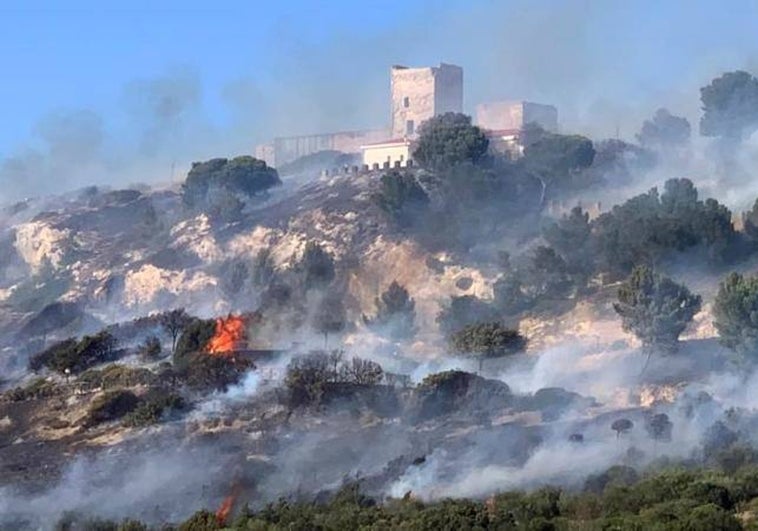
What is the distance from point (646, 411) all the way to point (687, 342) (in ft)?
20.6

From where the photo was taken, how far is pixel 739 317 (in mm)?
39375

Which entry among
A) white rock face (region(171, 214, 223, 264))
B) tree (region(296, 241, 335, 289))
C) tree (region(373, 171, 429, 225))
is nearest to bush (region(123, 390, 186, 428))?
tree (region(296, 241, 335, 289))

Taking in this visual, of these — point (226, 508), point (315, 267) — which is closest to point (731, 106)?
point (315, 267)

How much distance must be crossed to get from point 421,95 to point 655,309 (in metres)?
44.2

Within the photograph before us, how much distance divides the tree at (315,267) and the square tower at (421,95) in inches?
972

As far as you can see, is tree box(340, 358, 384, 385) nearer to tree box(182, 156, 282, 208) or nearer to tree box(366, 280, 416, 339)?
tree box(366, 280, 416, 339)

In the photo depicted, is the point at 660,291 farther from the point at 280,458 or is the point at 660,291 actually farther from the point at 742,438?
the point at 280,458

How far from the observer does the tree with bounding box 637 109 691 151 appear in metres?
77.5

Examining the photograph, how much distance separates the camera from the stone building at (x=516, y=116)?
8075 centimetres

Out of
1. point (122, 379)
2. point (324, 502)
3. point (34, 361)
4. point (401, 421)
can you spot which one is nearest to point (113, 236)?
point (34, 361)

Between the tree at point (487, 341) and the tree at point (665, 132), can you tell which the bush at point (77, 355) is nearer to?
the tree at point (487, 341)

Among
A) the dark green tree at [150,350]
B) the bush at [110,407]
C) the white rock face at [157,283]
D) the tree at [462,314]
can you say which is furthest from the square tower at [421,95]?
the bush at [110,407]

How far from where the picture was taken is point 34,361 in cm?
4972

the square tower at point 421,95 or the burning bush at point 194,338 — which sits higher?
the square tower at point 421,95
